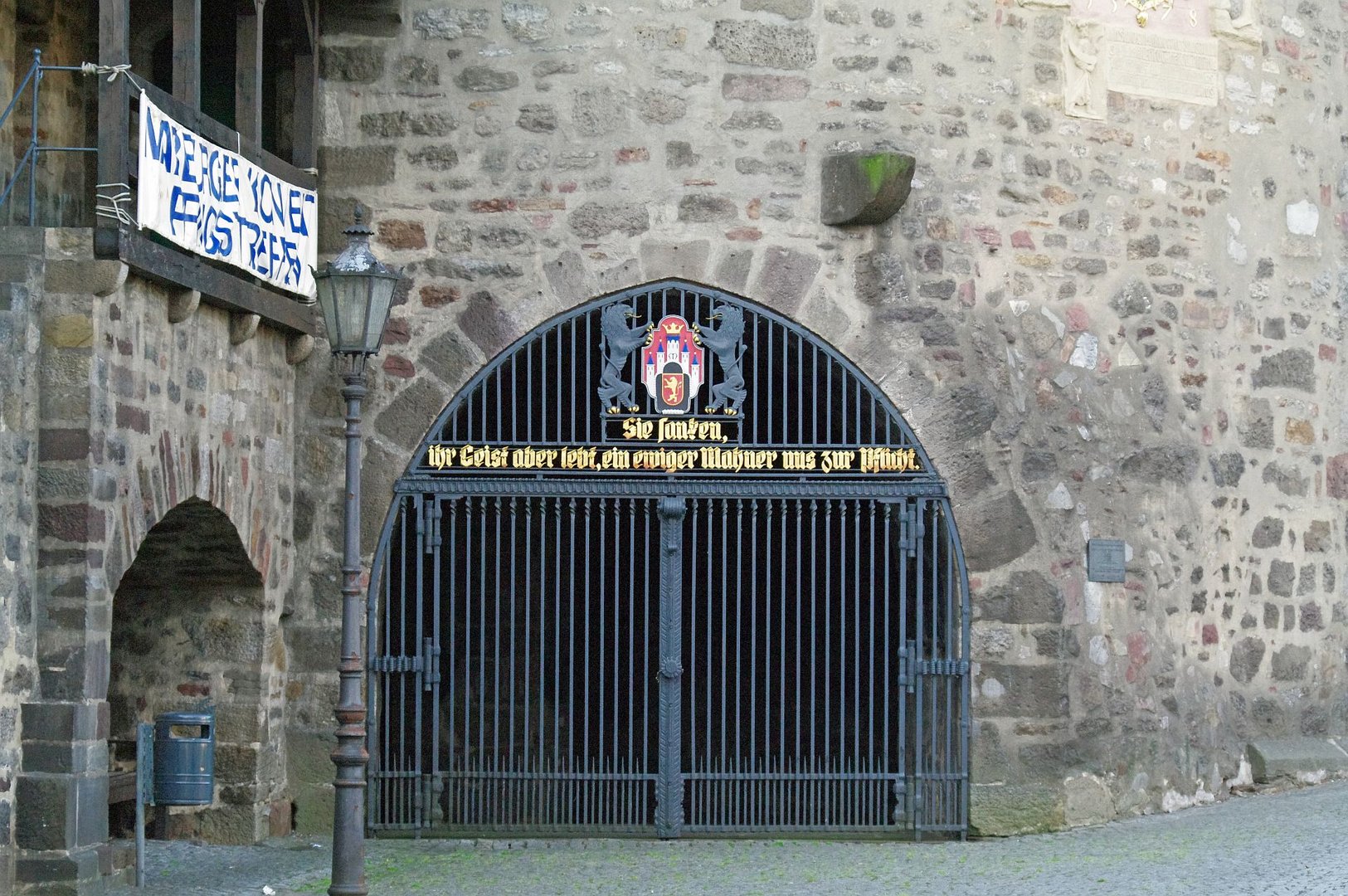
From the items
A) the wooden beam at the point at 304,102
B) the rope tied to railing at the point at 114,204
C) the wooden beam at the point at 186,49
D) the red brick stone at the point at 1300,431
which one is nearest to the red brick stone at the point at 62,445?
the rope tied to railing at the point at 114,204

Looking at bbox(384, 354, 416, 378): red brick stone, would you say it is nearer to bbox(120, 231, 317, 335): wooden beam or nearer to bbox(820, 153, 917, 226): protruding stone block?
bbox(120, 231, 317, 335): wooden beam

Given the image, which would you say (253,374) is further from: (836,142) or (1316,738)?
(1316,738)

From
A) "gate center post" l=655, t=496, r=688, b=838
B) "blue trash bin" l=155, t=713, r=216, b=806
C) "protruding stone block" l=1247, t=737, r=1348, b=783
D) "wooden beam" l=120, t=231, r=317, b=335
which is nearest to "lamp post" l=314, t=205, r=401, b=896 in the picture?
"wooden beam" l=120, t=231, r=317, b=335

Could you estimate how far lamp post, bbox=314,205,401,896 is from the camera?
24.7 ft

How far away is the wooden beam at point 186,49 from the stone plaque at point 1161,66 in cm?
495

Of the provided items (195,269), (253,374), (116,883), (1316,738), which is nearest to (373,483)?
(253,374)

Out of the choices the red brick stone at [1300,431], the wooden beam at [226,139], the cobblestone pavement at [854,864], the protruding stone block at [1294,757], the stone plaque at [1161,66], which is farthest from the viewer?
the red brick stone at [1300,431]

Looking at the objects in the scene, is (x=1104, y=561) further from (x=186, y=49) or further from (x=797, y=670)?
(x=186, y=49)

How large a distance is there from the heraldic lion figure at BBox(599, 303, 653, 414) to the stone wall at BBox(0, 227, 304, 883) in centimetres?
166

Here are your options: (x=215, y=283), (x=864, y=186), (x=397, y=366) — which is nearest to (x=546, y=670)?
(x=397, y=366)

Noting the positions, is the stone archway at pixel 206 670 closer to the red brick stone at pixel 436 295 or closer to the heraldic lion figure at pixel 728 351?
the red brick stone at pixel 436 295

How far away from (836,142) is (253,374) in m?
3.24

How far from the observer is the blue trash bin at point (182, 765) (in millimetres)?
8484

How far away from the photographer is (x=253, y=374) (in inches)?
373
